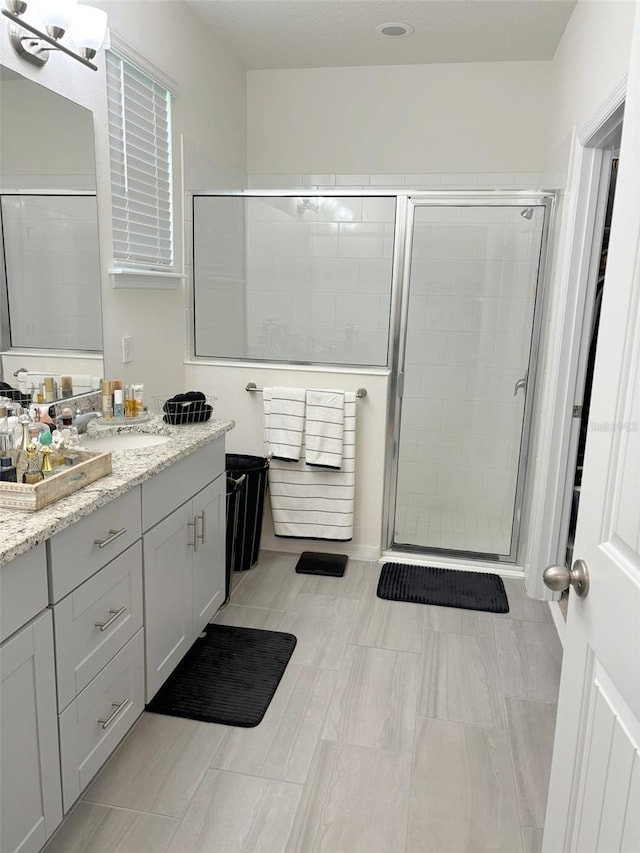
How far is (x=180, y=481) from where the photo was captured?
2.12 meters

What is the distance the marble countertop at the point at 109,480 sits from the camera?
4.39ft

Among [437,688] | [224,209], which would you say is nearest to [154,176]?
Result: [224,209]

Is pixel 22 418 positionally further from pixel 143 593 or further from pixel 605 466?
pixel 605 466

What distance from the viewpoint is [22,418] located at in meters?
1.65

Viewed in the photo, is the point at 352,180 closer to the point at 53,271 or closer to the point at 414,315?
the point at 414,315

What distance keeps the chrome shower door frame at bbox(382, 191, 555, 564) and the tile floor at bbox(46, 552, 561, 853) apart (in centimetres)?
71

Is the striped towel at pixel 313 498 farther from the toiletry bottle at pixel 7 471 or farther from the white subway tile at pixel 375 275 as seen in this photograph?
the toiletry bottle at pixel 7 471

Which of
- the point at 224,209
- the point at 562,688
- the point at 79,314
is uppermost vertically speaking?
the point at 224,209

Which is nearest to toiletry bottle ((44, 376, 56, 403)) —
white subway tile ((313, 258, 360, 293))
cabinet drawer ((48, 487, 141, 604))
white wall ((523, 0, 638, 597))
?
cabinet drawer ((48, 487, 141, 604))

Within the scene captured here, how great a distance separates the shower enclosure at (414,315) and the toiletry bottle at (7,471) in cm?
186

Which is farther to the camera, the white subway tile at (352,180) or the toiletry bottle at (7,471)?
the white subway tile at (352,180)

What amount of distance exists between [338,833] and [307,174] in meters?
3.42

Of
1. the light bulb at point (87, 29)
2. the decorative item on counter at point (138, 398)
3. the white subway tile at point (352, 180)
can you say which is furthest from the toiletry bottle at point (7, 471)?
the white subway tile at point (352, 180)

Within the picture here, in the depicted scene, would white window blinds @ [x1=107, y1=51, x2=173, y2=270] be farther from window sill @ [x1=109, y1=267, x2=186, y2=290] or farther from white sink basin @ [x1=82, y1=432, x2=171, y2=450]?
white sink basin @ [x1=82, y1=432, x2=171, y2=450]
